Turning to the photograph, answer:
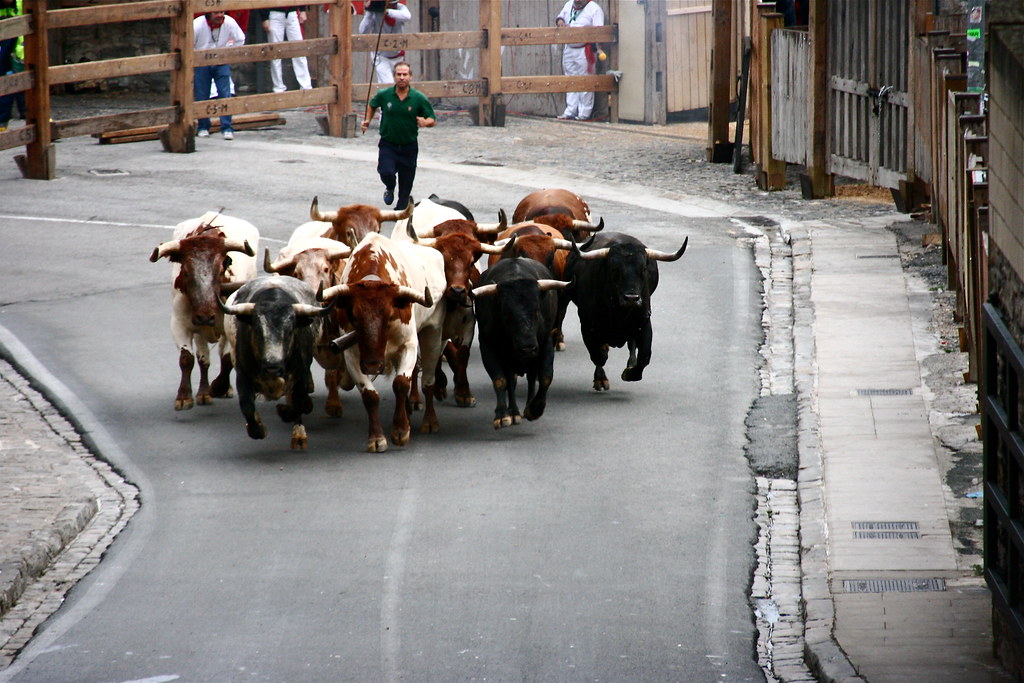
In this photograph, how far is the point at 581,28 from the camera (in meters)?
27.9

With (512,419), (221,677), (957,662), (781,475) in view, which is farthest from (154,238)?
(957,662)

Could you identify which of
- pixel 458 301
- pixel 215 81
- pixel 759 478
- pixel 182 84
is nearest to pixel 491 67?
pixel 215 81

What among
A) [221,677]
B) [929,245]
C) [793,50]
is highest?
[793,50]

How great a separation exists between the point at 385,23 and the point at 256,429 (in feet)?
64.5

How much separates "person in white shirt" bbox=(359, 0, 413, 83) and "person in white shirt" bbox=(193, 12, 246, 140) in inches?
115

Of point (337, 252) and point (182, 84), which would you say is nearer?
point (337, 252)

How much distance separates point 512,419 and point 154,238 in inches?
318

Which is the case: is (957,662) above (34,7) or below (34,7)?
below

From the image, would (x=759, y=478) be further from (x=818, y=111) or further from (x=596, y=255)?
(x=818, y=111)

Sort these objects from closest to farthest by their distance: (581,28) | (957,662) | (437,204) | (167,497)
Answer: (957,662)
(167,497)
(437,204)
(581,28)

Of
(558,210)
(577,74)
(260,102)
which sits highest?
(577,74)

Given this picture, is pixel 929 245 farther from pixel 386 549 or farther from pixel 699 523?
pixel 386 549

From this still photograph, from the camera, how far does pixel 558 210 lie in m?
13.9

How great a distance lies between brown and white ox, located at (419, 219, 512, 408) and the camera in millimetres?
11609
